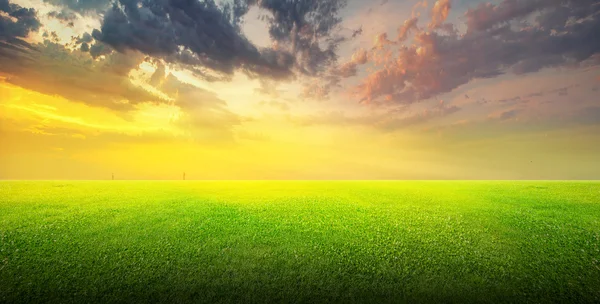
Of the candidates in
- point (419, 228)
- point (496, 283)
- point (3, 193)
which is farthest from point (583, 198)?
point (3, 193)

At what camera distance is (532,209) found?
32312 millimetres

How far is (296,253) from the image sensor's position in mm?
20438

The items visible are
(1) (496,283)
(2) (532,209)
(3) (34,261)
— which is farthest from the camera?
(2) (532,209)

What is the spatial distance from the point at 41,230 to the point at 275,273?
809 inches

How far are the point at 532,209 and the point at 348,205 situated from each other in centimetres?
1993

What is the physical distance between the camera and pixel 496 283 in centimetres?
1741

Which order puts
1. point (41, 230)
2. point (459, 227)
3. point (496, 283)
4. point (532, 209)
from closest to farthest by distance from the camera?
point (496, 283) → point (41, 230) → point (459, 227) → point (532, 209)

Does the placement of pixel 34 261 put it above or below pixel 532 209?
below

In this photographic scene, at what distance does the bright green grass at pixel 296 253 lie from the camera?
54.1 ft

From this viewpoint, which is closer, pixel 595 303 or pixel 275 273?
pixel 595 303

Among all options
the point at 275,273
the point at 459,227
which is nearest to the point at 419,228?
the point at 459,227

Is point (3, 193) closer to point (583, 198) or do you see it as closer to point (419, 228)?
point (419, 228)

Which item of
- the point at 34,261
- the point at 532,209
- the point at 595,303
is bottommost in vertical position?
the point at 595,303

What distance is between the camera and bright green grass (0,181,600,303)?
1650 centimetres
